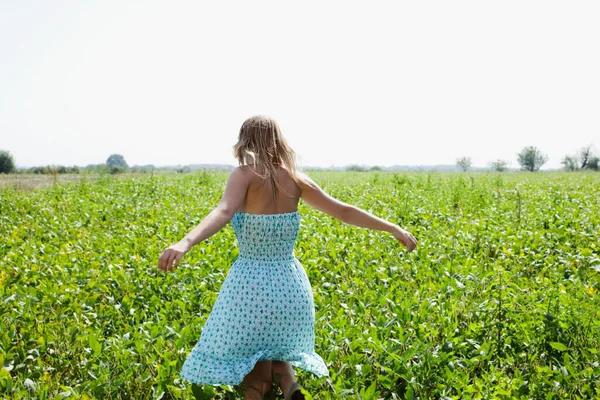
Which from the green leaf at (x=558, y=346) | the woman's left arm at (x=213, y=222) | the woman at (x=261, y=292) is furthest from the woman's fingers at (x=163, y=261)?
the green leaf at (x=558, y=346)

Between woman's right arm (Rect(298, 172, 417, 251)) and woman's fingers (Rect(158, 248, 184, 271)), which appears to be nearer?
woman's fingers (Rect(158, 248, 184, 271))

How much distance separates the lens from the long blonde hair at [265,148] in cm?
310

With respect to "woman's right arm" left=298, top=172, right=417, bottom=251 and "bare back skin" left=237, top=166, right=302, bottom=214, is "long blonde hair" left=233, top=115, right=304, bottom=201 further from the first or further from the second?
"woman's right arm" left=298, top=172, right=417, bottom=251

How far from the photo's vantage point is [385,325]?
4.03 meters

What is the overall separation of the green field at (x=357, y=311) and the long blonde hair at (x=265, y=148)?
1339mm

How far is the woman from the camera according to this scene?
305 cm

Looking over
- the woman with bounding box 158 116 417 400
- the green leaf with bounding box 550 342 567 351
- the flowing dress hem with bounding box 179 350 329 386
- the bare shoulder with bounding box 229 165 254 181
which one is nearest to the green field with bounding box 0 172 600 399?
the green leaf with bounding box 550 342 567 351

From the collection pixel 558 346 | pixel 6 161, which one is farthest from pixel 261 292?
pixel 6 161

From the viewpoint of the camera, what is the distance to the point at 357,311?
4602 millimetres

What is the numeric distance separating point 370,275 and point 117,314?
2616mm

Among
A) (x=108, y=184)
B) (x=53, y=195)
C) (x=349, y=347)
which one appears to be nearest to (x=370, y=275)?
(x=349, y=347)

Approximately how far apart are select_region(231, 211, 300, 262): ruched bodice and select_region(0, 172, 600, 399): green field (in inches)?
34.2

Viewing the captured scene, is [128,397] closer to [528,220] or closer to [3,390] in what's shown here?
[3,390]

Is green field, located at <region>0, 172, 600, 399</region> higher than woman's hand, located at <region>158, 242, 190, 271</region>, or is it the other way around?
woman's hand, located at <region>158, 242, 190, 271</region>
